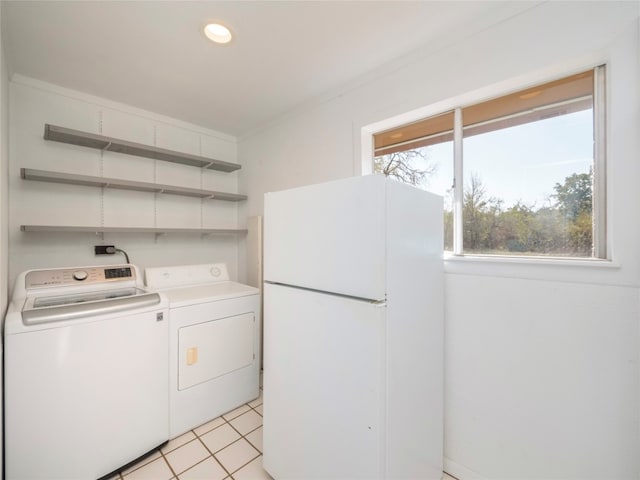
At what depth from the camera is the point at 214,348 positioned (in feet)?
6.63

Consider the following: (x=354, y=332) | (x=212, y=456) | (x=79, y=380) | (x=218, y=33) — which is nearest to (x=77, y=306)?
(x=79, y=380)

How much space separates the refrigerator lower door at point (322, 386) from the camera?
107 centimetres

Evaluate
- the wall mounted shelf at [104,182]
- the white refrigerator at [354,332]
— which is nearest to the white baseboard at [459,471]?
the white refrigerator at [354,332]

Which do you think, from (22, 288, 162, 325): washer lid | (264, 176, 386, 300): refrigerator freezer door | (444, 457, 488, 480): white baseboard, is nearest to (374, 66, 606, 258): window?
(264, 176, 386, 300): refrigerator freezer door

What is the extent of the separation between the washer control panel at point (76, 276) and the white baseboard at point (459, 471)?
8.18 feet

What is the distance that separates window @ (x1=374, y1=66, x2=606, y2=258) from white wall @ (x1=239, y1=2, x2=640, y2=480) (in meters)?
0.11

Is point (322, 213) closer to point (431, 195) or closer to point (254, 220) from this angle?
point (431, 195)

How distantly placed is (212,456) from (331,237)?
161cm

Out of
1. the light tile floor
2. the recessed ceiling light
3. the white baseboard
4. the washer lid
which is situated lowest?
the light tile floor

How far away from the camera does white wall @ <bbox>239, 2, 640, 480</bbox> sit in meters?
1.13

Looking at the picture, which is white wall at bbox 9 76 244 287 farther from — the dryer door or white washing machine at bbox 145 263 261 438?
the dryer door

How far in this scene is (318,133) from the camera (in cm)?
229

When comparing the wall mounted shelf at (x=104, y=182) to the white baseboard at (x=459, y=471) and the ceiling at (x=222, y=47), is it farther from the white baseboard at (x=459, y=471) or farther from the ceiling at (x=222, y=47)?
the white baseboard at (x=459, y=471)

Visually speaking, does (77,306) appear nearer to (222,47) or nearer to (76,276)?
(76,276)
